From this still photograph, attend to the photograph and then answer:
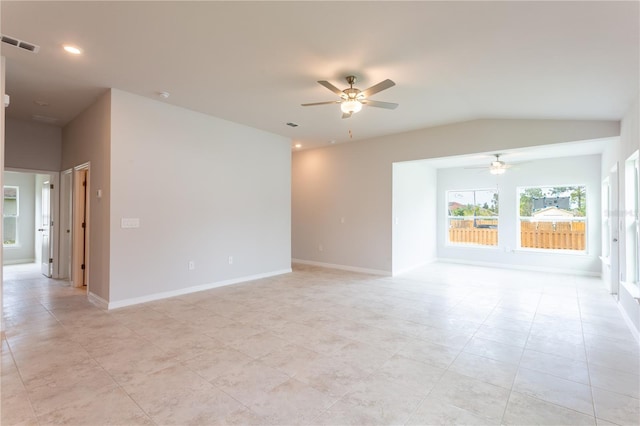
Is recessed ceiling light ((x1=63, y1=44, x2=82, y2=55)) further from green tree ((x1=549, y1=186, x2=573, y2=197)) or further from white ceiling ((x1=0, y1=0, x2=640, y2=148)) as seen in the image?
green tree ((x1=549, y1=186, x2=573, y2=197))

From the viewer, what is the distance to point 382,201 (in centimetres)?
653

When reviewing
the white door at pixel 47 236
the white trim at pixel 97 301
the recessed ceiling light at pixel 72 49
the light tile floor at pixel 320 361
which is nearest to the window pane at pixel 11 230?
the white door at pixel 47 236

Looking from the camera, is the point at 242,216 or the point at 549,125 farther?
the point at 242,216

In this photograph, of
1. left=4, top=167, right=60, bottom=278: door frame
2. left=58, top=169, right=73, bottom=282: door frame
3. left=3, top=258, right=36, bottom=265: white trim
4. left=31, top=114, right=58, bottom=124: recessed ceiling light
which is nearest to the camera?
left=31, top=114, right=58, bottom=124: recessed ceiling light

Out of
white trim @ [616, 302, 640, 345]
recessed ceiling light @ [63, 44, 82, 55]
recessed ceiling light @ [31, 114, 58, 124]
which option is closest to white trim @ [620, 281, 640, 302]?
white trim @ [616, 302, 640, 345]

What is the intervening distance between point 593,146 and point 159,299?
796 centimetres

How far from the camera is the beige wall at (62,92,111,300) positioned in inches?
164

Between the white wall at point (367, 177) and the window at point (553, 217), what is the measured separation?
3448 mm

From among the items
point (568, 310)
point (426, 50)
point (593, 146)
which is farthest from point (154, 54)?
point (593, 146)

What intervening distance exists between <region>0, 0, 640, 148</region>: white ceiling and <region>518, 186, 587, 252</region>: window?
3.77 metres

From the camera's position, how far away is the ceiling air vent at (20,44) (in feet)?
9.25

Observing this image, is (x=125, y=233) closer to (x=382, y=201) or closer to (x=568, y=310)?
(x=382, y=201)

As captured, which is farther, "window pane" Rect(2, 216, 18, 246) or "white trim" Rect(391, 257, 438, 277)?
"window pane" Rect(2, 216, 18, 246)

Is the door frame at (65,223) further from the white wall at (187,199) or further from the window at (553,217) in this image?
the window at (553,217)
